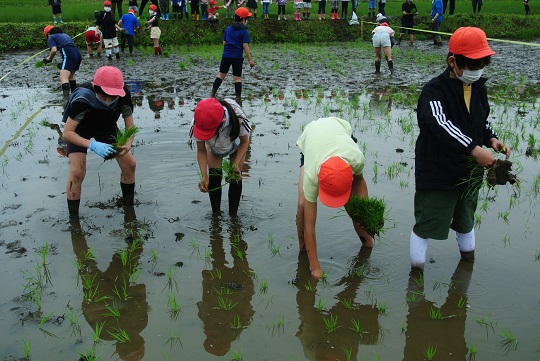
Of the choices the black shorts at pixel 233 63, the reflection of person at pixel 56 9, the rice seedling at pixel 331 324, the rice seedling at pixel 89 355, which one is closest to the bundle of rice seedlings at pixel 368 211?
the rice seedling at pixel 331 324

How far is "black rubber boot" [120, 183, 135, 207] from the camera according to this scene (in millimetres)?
6035

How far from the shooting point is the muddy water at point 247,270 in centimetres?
382

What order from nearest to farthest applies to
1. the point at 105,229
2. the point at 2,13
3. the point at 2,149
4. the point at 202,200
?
the point at 105,229 → the point at 202,200 → the point at 2,149 → the point at 2,13

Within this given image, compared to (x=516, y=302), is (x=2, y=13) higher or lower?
higher

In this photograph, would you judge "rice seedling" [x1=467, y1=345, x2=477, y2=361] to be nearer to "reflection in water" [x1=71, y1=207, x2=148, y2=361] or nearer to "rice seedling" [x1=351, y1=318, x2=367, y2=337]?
"rice seedling" [x1=351, y1=318, x2=367, y2=337]

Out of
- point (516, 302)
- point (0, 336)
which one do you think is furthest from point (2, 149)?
point (516, 302)

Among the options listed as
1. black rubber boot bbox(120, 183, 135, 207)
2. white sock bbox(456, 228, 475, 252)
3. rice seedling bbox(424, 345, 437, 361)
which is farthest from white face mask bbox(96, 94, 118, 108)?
rice seedling bbox(424, 345, 437, 361)

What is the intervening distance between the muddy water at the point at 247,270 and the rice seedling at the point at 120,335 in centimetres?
3

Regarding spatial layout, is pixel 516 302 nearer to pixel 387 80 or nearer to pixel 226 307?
pixel 226 307

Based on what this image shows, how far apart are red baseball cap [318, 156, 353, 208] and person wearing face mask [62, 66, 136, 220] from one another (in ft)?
7.06

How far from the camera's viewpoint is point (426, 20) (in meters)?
25.2

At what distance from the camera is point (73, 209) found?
578cm

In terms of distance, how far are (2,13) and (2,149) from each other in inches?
685

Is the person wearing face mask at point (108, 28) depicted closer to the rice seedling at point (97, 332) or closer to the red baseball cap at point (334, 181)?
Answer: the rice seedling at point (97, 332)
